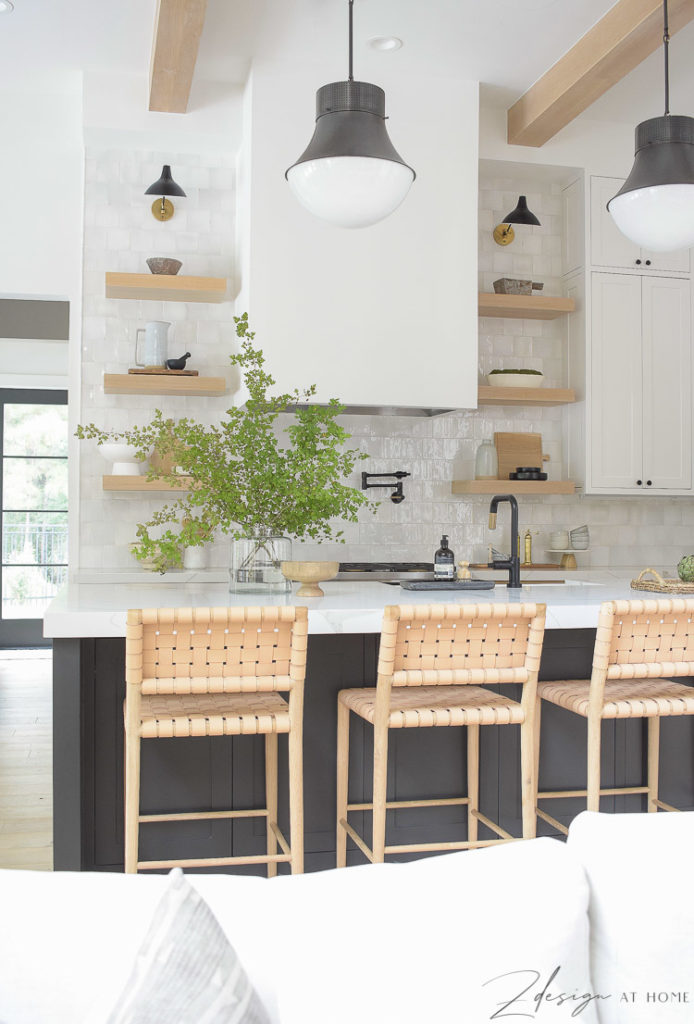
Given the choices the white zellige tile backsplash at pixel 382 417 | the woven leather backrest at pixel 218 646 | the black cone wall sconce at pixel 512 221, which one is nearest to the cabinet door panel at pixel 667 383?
the white zellige tile backsplash at pixel 382 417

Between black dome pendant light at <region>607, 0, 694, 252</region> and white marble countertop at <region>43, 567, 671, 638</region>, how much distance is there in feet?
3.77

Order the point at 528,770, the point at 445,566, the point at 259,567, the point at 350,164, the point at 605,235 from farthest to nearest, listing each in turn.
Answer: the point at 605,235, the point at 445,566, the point at 259,567, the point at 350,164, the point at 528,770

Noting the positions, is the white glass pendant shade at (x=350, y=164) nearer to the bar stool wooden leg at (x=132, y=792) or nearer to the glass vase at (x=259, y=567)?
the glass vase at (x=259, y=567)

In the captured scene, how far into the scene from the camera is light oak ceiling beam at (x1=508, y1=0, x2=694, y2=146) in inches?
142

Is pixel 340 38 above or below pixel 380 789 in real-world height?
above

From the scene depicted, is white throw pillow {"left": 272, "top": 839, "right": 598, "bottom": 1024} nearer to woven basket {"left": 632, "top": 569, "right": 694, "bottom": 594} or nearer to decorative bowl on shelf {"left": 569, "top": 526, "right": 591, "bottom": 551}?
woven basket {"left": 632, "top": 569, "right": 694, "bottom": 594}

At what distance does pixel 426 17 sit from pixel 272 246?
116cm

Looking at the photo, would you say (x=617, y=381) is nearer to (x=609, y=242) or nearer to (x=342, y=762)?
(x=609, y=242)

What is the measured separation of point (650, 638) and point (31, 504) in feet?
23.5

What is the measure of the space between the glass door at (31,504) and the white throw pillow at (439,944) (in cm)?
789

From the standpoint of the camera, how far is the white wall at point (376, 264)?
14.1 ft

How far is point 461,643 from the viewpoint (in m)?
2.40

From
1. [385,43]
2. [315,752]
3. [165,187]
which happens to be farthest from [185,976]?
[165,187]

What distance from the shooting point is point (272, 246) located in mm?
4316
